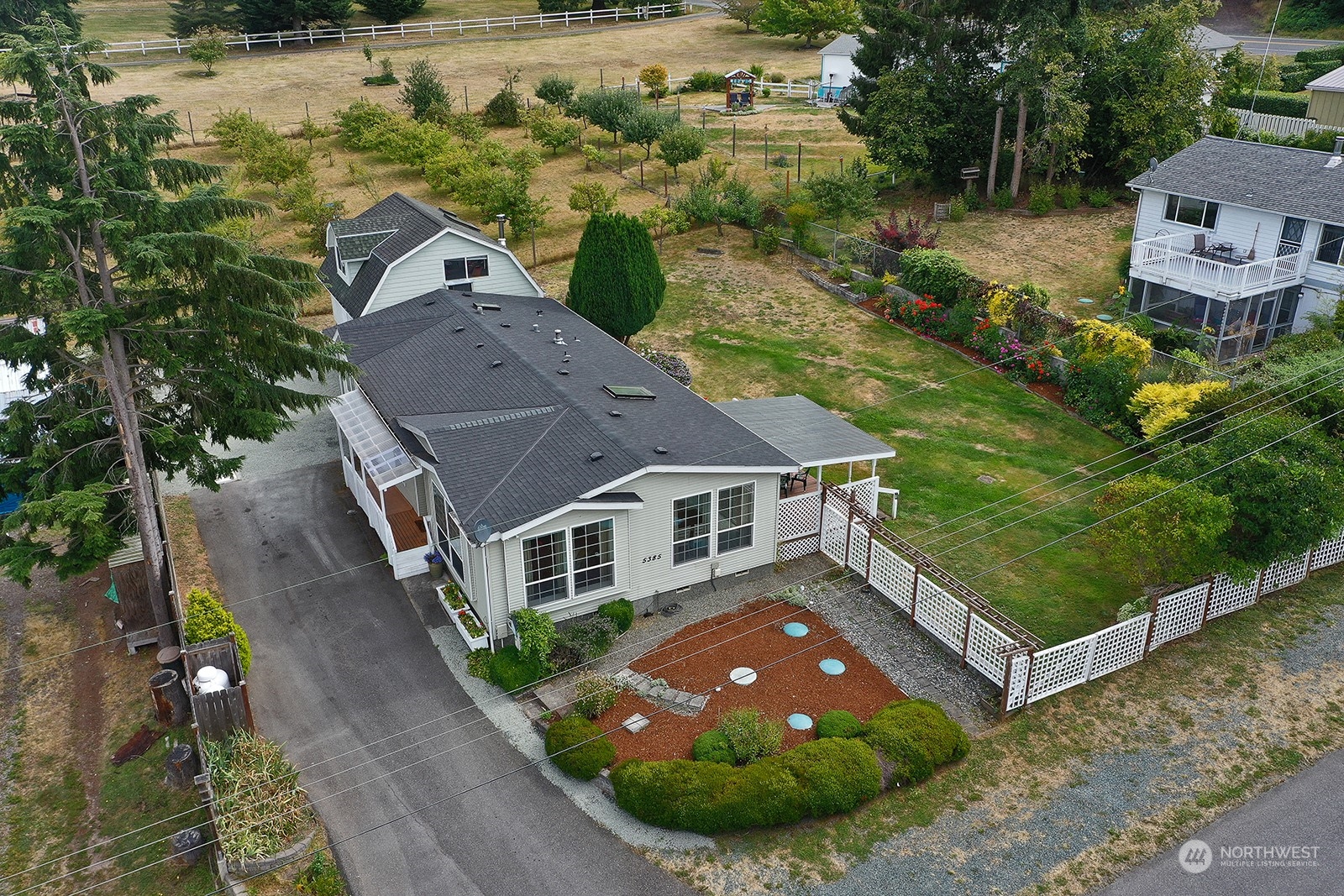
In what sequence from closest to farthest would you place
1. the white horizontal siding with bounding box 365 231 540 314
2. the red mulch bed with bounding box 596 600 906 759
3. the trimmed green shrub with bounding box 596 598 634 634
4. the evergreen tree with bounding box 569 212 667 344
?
the red mulch bed with bounding box 596 600 906 759
the trimmed green shrub with bounding box 596 598 634 634
the white horizontal siding with bounding box 365 231 540 314
the evergreen tree with bounding box 569 212 667 344

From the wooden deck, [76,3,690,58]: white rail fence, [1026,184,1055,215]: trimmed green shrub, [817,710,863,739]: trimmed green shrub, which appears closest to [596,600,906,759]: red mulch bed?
[817,710,863,739]: trimmed green shrub

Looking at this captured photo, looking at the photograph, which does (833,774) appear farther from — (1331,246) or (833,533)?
(1331,246)

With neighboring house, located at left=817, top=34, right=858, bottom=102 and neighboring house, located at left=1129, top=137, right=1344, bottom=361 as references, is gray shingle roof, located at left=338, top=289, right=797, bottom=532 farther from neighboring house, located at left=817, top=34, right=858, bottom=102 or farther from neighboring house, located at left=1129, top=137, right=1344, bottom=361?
neighboring house, located at left=817, top=34, right=858, bottom=102

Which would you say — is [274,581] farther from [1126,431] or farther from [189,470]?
[1126,431]

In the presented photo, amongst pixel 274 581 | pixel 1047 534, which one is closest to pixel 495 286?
pixel 274 581

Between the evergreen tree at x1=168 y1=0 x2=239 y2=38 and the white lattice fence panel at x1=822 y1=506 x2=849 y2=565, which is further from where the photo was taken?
the evergreen tree at x1=168 y1=0 x2=239 y2=38

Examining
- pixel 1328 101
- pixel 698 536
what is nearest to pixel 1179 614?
pixel 698 536
